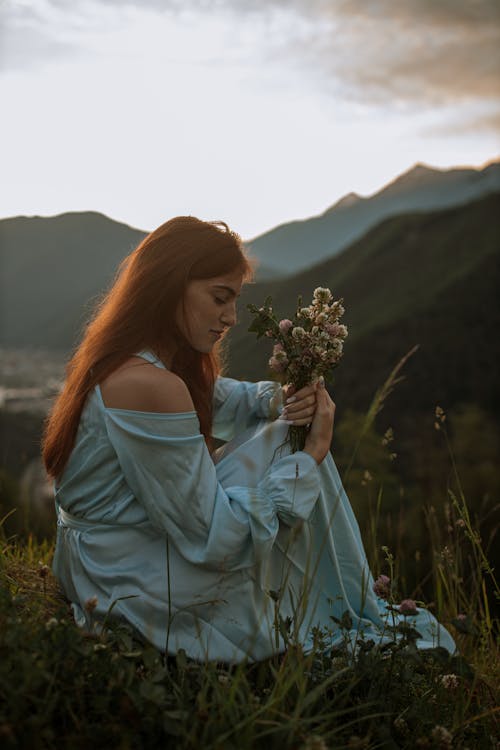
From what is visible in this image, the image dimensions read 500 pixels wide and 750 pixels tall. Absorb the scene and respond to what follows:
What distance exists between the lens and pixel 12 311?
140875 millimetres

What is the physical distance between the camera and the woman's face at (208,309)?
2455 mm

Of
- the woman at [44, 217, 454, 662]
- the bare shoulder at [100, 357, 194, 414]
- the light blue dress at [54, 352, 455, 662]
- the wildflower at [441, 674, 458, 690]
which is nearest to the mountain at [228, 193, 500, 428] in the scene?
the woman at [44, 217, 454, 662]

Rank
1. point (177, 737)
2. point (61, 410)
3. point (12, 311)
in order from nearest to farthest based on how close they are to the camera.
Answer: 1. point (177, 737)
2. point (61, 410)
3. point (12, 311)

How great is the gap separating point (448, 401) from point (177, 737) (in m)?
56.2

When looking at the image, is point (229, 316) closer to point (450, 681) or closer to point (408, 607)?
point (408, 607)

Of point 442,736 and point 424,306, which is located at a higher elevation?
point 442,736

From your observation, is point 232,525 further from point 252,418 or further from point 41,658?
point 252,418

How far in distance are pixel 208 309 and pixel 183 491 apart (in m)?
0.80

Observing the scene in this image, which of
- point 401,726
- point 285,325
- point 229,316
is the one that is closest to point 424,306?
point 229,316

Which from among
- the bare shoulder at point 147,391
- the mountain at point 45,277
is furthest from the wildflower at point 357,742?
the mountain at point 45,277

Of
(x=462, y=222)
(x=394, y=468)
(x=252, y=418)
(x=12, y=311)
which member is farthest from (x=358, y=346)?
(x=12, y=311)

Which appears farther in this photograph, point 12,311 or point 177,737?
point 12,311

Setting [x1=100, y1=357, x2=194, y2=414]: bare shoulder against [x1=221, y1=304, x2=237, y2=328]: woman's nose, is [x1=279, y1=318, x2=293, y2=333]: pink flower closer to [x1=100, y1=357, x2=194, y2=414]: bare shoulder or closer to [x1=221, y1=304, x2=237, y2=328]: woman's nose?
[x1=221, y1=304, x2=237, y2=328]: woman's nose

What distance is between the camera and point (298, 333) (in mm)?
2252
